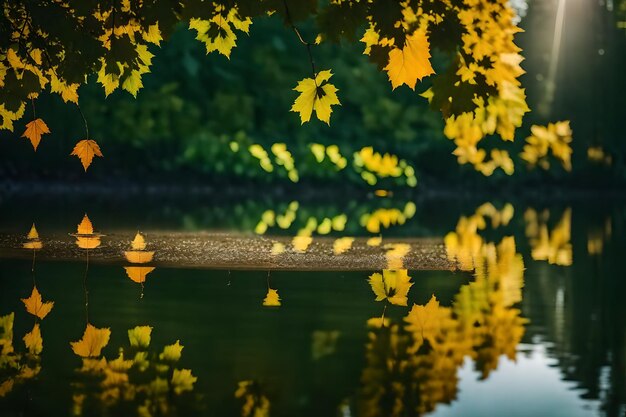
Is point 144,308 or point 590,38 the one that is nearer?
point 144,308

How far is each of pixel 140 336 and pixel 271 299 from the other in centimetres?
279

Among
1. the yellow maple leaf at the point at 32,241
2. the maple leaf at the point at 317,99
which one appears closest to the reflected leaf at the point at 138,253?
the yellow maple leaf at the point at 32,241

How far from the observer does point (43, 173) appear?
1747 inches

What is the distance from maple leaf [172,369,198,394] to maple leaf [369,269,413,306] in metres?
4.28

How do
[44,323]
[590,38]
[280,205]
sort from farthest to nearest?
[590,38], [280,205], [44,323]

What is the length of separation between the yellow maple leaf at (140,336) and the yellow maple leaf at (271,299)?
6.30 feet

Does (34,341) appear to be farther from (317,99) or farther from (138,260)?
(138,260)

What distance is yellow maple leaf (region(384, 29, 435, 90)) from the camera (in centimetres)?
830

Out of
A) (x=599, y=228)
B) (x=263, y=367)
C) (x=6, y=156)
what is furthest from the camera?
(x=6, y=156)

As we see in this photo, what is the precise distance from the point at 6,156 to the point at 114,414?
3795cm

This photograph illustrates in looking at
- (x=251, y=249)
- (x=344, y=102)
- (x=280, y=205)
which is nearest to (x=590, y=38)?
(x=344, y=102)

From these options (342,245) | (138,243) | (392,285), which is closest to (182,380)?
(392,285)

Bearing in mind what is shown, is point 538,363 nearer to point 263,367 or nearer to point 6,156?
point 263,367

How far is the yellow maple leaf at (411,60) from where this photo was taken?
8297 millimetres
